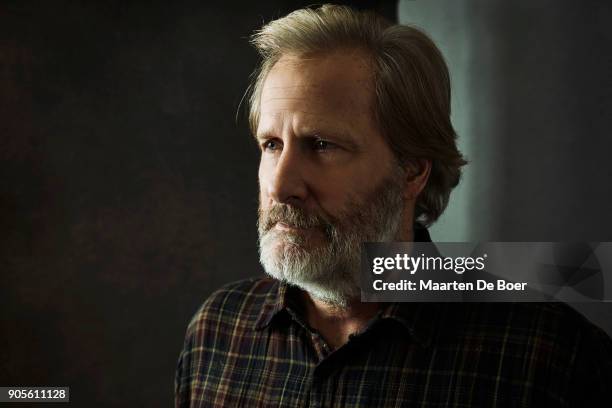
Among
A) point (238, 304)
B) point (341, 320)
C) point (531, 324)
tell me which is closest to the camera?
point (531, 324)

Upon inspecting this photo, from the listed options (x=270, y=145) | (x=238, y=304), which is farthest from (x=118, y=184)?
(x=270, y=145)

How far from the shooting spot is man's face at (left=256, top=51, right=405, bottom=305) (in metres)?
1.07

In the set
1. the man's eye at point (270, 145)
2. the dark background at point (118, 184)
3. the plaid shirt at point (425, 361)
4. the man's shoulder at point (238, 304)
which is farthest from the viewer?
the dark background at point (118, 184)

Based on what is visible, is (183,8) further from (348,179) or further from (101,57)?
(348,179)

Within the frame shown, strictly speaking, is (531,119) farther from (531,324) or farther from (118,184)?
(118,184)

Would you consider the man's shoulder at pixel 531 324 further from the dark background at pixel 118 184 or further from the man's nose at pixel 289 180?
the dark background at pixel 118 184

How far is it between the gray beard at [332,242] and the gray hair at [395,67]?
3.3 inches

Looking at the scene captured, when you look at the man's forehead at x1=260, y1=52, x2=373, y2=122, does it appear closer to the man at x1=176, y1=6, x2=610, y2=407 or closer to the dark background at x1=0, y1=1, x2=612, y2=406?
the man at x1=176, y1=6, x2=610, y2=407

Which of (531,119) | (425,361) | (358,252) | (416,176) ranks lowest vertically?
(425,361)

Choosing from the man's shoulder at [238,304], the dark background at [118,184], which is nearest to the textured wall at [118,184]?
the dark background at [118,184]

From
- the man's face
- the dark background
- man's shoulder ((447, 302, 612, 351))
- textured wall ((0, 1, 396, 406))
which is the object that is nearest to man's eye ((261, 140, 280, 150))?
the man's face

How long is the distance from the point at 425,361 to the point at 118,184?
1420 mm

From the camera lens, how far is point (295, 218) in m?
1.07

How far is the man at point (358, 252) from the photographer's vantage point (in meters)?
1.02
